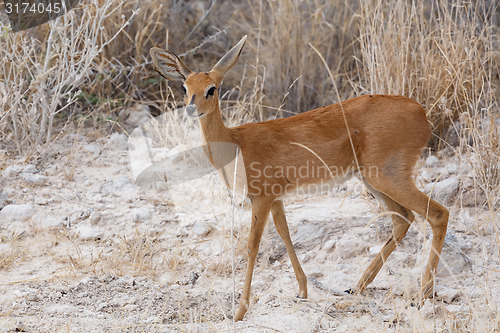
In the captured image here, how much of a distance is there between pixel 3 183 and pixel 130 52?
6.99 feet

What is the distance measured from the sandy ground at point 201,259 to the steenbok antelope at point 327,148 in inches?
9.3

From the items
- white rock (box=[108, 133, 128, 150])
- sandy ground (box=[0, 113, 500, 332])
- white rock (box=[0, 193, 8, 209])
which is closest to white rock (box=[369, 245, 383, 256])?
sandy ground (box=[0, 113, 500, 332])

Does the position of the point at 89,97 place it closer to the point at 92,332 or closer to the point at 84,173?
the point at 84,173

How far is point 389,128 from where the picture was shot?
3.89 m

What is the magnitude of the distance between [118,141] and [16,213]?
1.42 meters

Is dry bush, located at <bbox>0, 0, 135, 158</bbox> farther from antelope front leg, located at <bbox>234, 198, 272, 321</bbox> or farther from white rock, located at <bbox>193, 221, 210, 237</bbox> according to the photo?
antelope front leg, located at <bbox>234, 198, 272, 321</bbox>

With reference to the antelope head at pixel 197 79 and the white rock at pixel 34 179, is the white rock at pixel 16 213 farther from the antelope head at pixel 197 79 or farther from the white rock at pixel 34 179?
the antelope head at pixel 197 79

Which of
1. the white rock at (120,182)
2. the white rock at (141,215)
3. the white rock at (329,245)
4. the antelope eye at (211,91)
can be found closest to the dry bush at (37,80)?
the white rock at (120,182)

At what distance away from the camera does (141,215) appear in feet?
16.9

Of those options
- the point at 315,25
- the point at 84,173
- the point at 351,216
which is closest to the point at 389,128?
the point at 351,216

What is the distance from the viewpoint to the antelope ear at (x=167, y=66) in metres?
3.98

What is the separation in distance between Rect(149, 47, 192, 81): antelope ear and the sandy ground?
957 millimetres

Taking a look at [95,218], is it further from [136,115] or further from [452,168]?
[452,168]

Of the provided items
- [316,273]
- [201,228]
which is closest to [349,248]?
[316,273]
